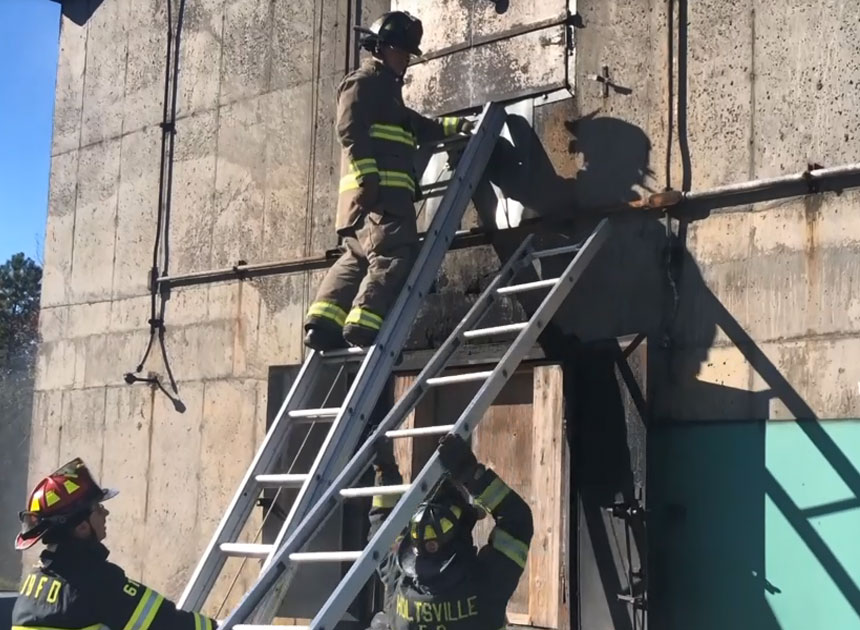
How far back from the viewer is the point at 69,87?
8.92 metres

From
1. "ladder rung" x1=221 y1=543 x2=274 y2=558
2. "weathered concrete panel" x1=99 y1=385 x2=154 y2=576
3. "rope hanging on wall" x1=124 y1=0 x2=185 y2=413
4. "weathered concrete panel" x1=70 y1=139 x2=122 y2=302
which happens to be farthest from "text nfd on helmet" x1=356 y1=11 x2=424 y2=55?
"weathered concrete panel" x1=70 y1=139 x2=122 y2=302

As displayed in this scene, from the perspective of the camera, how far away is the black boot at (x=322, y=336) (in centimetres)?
539

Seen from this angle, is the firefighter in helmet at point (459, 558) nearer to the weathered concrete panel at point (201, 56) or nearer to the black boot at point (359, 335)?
the black boot at point (359, 335)

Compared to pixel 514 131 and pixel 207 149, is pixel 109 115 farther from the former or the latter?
pixel 514 131

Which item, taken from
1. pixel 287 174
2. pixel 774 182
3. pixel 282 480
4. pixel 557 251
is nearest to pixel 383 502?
pixel 282 480

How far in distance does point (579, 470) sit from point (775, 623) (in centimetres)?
106

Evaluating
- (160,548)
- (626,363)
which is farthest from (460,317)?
(160,548)

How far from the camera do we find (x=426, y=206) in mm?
6242

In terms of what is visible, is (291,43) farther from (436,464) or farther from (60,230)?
(436,464)

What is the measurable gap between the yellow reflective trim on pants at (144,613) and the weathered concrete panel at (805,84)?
9.94 feet

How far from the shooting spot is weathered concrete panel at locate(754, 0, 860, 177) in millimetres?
4766

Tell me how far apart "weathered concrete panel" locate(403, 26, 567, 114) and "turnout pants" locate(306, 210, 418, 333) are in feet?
3.28

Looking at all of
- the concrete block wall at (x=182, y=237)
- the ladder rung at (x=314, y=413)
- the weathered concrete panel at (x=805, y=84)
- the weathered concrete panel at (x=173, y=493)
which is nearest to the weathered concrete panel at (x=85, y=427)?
the concrete block wall at (x=182, y=237)

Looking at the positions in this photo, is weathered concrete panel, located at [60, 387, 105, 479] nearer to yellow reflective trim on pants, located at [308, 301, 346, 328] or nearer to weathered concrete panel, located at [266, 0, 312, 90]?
weathered concrete panel, located at [266, 0, 312, 90]
